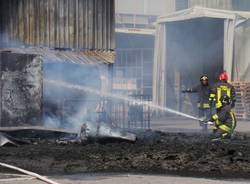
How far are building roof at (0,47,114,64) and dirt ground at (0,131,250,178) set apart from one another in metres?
4.60

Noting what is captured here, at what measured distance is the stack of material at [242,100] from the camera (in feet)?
74.4

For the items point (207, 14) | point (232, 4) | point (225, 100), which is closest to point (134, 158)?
point (225, 100)

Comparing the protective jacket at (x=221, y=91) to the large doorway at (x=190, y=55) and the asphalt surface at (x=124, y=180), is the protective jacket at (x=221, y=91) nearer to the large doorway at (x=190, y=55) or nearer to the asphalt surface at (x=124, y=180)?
the asphalt surface at (x=124, y=180)

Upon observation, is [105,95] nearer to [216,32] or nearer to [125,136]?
[125,136]

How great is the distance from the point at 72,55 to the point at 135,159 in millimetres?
7534

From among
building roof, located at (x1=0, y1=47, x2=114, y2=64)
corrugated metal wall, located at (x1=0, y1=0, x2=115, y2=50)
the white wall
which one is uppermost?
the white wall

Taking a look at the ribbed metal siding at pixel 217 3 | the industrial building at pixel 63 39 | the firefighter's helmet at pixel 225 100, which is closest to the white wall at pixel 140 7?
the ribbed metal siding at pixel 217 3

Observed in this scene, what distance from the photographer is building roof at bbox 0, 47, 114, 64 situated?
1542cm

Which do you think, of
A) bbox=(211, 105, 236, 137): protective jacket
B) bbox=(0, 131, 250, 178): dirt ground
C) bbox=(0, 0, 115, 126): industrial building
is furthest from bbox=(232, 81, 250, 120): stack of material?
bbox=(0, 131, 250, 178): dirt ground

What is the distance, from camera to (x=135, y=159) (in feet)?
30.2

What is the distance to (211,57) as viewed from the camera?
2533cm

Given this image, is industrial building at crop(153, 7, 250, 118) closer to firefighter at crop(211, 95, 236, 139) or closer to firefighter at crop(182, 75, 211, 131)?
firefighter at crop(182, 75, 211, 131)

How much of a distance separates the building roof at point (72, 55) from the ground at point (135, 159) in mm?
4602

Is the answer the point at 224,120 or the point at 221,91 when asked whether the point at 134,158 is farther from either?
the point at 221,91
